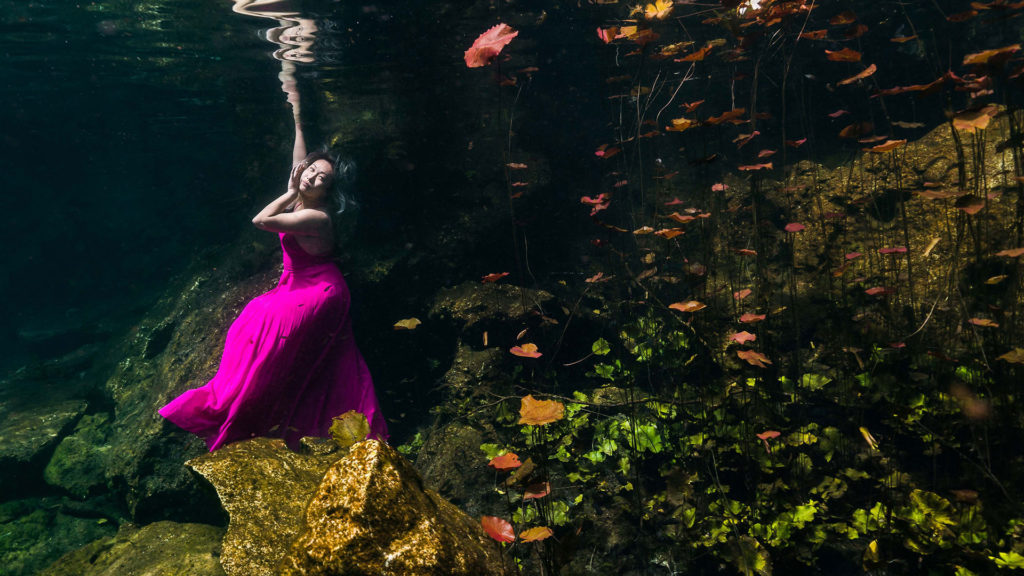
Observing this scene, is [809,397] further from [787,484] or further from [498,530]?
[498,530]

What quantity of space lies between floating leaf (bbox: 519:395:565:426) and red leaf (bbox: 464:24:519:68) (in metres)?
1.67

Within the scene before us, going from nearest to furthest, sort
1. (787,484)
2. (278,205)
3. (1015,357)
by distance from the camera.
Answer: (1015,357), (787,484), (278,205)

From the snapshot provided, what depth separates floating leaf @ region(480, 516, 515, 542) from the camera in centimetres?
206

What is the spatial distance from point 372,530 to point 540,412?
33.4 inches

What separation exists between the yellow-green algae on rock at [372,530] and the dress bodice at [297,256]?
3.80m

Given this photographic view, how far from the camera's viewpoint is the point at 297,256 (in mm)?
5289

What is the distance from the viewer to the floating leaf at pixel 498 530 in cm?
206

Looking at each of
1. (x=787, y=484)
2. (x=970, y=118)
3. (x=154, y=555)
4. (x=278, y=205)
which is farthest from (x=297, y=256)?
(x=970, y=118)

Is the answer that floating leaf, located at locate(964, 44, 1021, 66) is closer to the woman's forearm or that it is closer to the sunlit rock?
the sunlit rock

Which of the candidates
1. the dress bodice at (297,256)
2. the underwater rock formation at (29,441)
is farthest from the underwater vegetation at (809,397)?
the underwater rock formation at (29,441)

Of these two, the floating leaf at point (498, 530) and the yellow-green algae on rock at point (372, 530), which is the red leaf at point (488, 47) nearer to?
the yellow-green algae on rock at point (372, 530)

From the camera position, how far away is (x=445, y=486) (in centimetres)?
434

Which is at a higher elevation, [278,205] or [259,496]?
[278,205]

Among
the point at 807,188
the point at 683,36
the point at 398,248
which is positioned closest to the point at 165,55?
the point at 398,248
